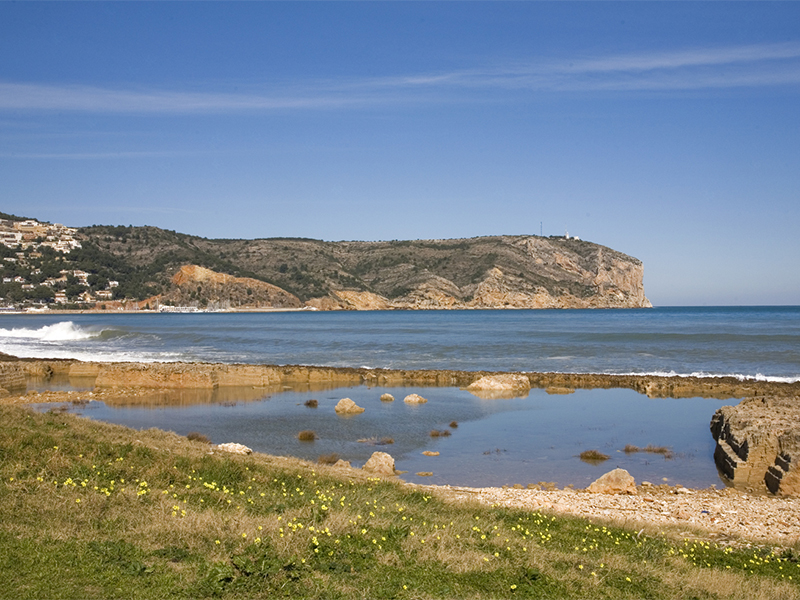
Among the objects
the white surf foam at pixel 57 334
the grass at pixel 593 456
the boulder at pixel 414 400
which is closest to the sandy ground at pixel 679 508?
the grass at pixel 593 456

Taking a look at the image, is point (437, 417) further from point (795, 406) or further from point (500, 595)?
point (500, 595)

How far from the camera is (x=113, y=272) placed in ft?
513

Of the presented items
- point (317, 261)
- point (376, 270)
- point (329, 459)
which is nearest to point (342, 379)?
point (329, 459)

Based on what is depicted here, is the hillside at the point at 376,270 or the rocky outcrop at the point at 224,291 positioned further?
the hillside at the point at 376,270

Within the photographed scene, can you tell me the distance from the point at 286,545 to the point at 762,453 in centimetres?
1378

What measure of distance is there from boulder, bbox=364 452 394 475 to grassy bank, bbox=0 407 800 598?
4477 mm

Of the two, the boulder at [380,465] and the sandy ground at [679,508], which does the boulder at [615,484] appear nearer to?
the sandy ground at [679,508]

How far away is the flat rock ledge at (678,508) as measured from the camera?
36.5 feet

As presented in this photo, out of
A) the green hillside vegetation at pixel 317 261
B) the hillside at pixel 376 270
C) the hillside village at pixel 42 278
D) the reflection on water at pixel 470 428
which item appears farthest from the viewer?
the green hillside vegetation at pixel 317 261

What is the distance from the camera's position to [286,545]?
7121 mm

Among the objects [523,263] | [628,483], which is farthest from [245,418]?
[523,263]

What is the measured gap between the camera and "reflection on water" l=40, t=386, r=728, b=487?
17000mm

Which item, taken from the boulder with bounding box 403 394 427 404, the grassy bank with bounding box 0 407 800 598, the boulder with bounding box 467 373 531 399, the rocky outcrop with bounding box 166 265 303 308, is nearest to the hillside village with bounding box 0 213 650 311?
the rocky outcrop with bounding box 166 265 303 308

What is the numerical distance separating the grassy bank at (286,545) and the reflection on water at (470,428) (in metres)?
6.13
